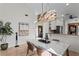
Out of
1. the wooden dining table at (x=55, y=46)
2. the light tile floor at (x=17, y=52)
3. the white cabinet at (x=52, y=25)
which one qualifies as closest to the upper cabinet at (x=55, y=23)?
the white cabinet at (x=52, y=25)

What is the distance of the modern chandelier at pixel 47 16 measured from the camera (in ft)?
6.89

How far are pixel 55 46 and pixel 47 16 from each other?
63cm

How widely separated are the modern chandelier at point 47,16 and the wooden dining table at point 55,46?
45cm

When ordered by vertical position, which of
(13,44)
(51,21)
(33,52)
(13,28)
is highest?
(51,21)

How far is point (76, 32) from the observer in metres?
2.04

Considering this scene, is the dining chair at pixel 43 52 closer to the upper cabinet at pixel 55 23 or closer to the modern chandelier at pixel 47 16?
the upper cabinet at pixel 55 23

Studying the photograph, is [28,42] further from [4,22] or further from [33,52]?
[4,22]

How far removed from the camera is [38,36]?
2.12 meters

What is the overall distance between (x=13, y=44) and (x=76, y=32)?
4.20 ft

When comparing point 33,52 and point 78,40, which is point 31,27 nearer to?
point 33,52

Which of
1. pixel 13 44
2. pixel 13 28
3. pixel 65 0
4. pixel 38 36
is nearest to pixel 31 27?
pixel 38 36

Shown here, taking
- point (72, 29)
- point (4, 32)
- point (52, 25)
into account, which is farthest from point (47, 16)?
point (4, 32)

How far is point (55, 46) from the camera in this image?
2.08 m

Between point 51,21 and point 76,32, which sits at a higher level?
point 51,21
